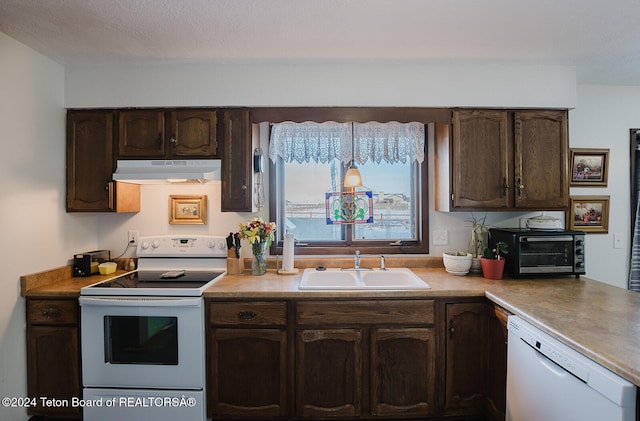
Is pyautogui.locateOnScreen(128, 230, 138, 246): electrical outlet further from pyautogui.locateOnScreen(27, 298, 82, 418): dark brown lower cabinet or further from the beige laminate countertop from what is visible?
the beige laminate countertop

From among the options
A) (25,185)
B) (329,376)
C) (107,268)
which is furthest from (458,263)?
(25,185)

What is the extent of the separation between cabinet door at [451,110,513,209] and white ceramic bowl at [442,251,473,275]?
0.38 m

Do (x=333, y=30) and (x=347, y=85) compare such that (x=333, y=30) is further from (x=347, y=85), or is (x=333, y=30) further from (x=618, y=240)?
(x=618, y=240)

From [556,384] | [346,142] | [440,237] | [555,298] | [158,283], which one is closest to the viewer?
[556,384]

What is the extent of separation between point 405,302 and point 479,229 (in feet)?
3.34

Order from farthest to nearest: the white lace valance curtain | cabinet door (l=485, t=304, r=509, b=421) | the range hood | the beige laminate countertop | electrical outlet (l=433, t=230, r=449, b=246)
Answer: electrical outlet (l=433, t=230, r=449, b=246) → the white lace valance curtain → the range hood → cabinet door (l=485, t=304, r=509, b=421) → the beige laminate countertop

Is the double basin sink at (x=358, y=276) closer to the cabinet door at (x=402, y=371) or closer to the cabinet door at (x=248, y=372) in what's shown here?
the cabinet door at (x=402, y=371)

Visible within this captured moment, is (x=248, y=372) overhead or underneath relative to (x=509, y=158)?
underneath

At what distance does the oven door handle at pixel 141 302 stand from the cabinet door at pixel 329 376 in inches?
26.2

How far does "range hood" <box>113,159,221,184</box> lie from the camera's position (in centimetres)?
223

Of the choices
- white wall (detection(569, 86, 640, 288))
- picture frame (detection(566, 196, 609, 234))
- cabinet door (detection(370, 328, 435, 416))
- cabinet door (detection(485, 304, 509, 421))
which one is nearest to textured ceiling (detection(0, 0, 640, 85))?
white wall (detection(569, 86, 640, 288))

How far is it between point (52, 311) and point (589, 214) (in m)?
3.78

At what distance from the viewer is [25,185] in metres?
2.06

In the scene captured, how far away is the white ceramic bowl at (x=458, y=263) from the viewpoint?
93.1 inches
